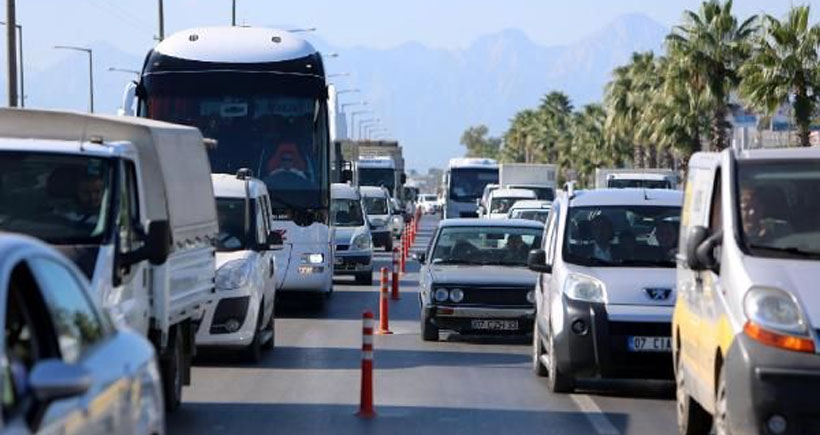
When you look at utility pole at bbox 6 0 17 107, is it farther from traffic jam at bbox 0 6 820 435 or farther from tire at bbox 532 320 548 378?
tire at bbox 532 320 548 378

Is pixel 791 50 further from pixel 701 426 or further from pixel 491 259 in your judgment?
pixel 701 426

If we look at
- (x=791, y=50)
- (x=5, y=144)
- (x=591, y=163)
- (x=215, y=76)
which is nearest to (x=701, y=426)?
(x=5, y=144)

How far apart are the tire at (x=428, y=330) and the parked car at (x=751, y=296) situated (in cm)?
802

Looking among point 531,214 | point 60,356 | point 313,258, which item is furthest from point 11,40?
point 60,356

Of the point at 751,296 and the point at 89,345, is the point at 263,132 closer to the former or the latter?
the point at 751,296

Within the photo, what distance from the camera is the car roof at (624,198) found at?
16344 mm

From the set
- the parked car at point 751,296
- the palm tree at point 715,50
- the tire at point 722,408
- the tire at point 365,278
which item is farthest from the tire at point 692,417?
the palm tree at point 715,50

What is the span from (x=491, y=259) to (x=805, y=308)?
11.6 meters

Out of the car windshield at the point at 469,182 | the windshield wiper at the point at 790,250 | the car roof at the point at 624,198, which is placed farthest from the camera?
the car windshield at the point at 469,182

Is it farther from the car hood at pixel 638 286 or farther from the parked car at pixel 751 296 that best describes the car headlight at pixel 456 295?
the parked car at pixel 751 296

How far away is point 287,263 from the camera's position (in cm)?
2498

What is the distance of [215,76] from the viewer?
77.2 feet

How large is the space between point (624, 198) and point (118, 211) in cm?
626

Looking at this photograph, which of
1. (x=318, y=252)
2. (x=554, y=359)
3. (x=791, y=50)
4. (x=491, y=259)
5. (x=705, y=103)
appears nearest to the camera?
(x=554, y=359)
